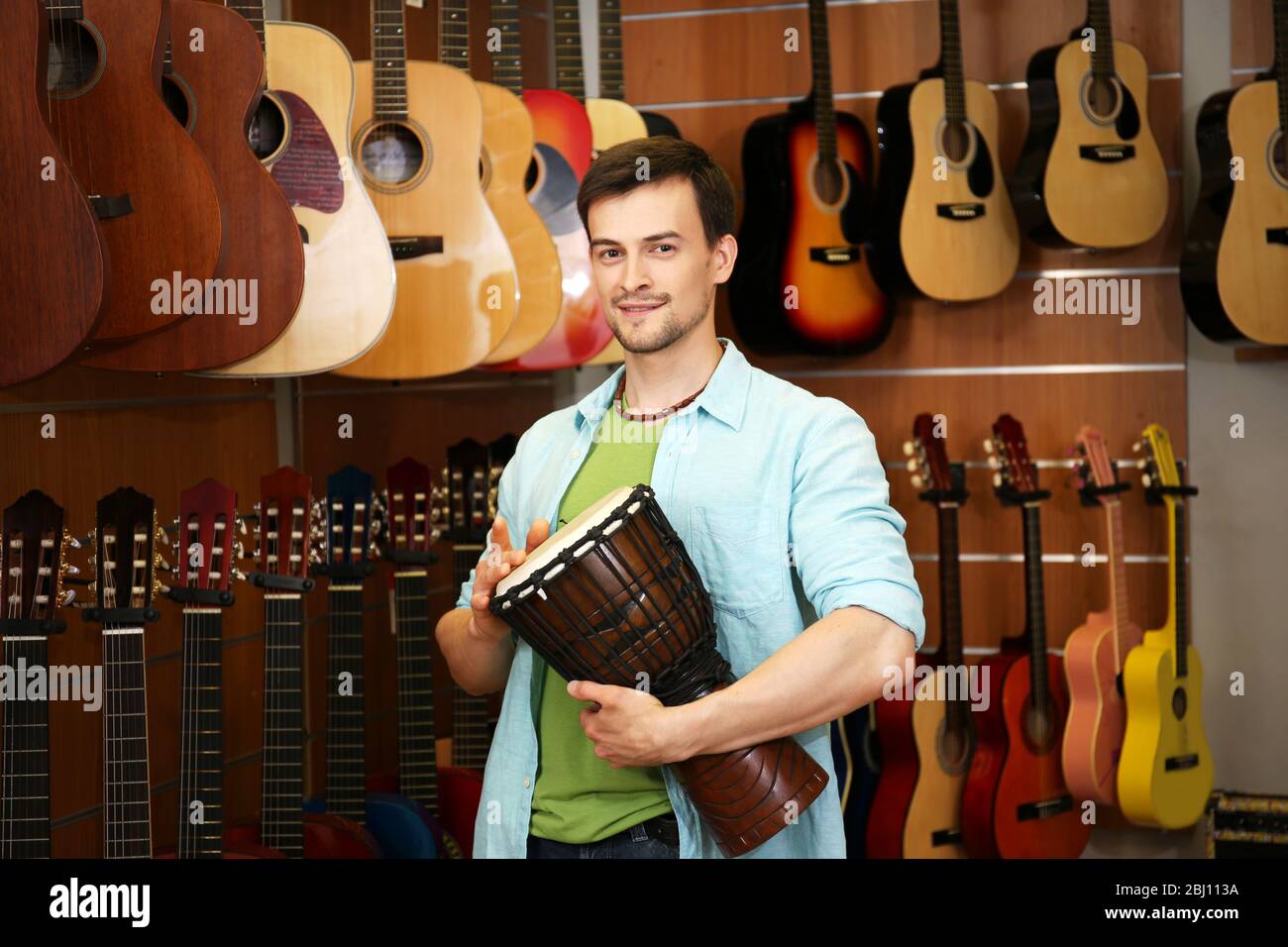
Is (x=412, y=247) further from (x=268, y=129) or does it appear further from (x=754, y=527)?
(x=754, y=527)

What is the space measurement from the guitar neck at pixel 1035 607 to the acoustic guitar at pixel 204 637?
2.25 metres

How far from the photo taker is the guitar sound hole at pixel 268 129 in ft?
9.15

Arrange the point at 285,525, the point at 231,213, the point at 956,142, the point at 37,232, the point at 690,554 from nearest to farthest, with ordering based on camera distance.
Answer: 1. the point at 690,554
2. the point at 37,232
3. the point at 231,213
4. the point at 285,525
5. the point at 956,142

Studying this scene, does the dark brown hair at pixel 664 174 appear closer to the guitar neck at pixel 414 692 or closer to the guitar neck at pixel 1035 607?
the guitar neck at pixel 414 692

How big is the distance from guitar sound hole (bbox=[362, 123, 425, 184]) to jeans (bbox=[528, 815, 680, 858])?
1828 millimetres

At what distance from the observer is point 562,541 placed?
1728 mm

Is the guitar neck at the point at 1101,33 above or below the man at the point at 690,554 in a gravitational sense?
above

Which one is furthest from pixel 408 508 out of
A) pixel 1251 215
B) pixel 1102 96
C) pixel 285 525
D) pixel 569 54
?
pixel 1251 215

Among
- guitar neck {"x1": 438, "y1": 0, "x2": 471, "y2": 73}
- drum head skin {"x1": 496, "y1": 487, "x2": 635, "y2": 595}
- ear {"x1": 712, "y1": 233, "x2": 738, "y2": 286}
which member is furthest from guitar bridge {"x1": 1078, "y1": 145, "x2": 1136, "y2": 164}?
drum head skin {"x1": 496, "y1": 487, "x2": 635, "y2": 595}

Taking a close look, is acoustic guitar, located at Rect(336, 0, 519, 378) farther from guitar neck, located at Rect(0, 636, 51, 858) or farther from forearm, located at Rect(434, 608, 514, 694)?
forearm, located at Rect(434, 608, 514, 694)

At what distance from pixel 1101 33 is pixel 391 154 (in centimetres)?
202

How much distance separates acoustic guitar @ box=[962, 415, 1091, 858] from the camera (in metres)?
3.83

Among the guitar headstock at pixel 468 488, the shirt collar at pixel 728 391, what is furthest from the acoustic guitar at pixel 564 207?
the shirt collar at pixel 728 391
